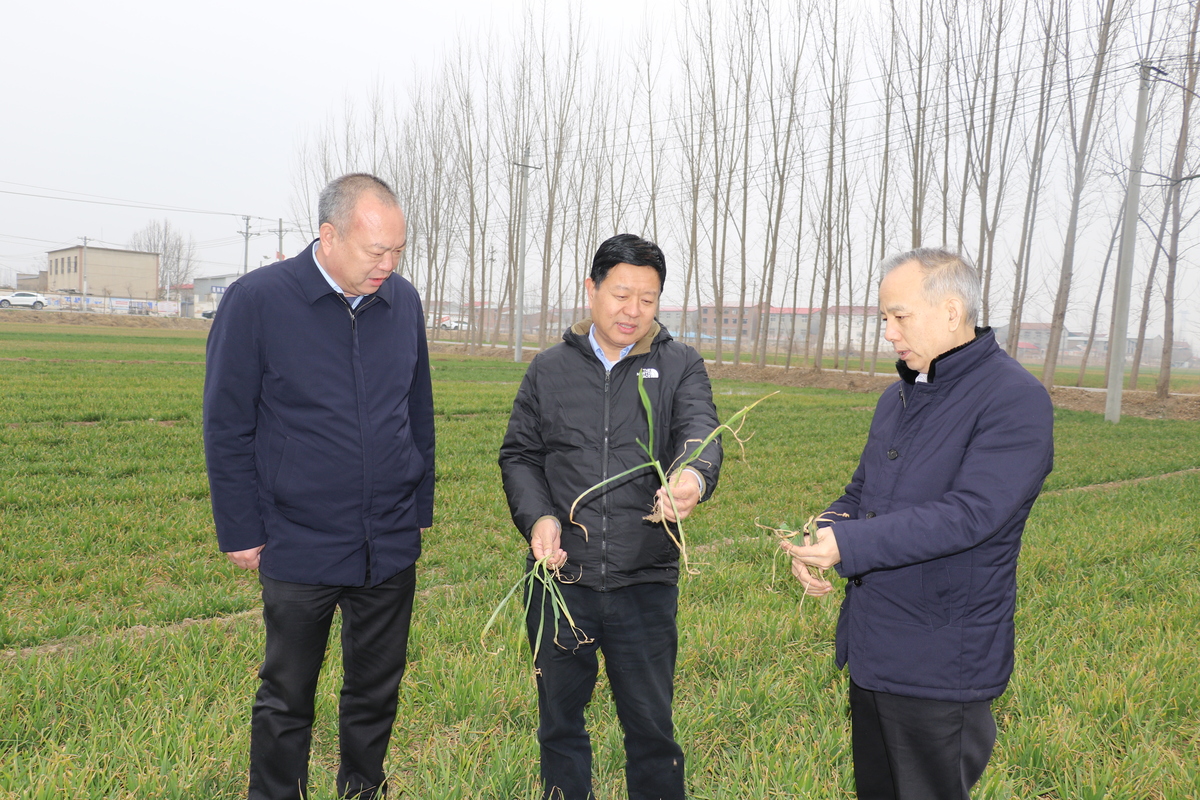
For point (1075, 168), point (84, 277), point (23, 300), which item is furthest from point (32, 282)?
point (1075, 168)

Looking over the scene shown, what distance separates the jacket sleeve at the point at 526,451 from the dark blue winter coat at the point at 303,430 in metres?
0.40

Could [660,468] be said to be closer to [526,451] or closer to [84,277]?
[526,451]

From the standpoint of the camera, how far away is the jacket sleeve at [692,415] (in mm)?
2355

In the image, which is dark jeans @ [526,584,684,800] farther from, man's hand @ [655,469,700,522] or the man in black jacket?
man's hand @ [655,469,700,522]

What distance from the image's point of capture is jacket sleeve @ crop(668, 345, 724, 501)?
2355mm

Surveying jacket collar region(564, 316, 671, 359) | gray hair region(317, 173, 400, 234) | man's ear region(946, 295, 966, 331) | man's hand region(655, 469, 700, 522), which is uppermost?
gray hair region(317, 173, 400, 234)

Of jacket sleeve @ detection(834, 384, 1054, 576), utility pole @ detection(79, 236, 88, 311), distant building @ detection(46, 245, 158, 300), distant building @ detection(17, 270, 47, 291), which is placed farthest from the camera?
distant building @ detection(17, 270, 47, 291)

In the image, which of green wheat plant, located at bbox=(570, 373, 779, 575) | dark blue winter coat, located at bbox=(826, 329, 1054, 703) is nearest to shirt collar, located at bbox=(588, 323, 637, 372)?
green wheat plant, located at bbox=(570, 373, 779, 575)

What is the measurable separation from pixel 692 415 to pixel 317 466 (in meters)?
1.23

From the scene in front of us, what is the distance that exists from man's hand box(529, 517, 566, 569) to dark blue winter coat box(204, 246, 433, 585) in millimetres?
606

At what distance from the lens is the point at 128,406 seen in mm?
11992

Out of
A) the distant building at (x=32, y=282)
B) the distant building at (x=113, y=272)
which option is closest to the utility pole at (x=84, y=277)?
the distant building at (x=113, y=272)

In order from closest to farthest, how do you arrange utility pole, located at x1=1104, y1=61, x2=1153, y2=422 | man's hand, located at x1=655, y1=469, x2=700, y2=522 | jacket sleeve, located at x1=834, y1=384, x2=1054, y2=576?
jacket sleeve, located at x1=834, y1=384, x2=1054, y2=576 < man's hand, located at x1=655, y1=469, x2=700, y2=522 < utility pole, located at x1=1104, y1=61, x2=1153, y2=422

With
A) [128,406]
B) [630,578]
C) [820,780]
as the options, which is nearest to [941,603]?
[630,578]
